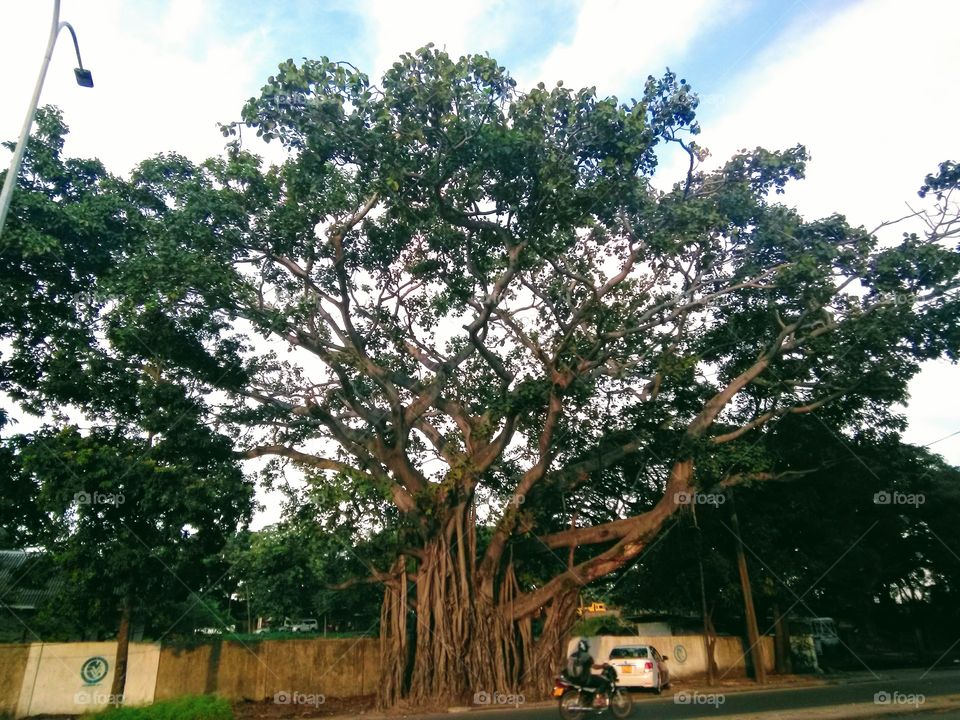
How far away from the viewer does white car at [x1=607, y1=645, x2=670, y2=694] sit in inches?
838

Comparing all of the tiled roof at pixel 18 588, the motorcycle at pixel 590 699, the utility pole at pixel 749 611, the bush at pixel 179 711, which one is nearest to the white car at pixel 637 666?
the utility pole at pixel 749 611

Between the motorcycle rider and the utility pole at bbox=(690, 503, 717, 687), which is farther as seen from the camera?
the utility pole at bbox=(690, 503, 717, 687)

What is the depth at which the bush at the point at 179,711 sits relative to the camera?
11.1 m

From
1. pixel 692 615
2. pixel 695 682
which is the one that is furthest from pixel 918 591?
pixel 695 682

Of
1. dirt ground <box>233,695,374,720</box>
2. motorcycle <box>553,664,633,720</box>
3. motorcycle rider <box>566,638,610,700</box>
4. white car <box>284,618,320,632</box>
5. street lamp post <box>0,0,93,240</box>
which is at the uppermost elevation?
street lamp post <box>0,0,93,240</box>

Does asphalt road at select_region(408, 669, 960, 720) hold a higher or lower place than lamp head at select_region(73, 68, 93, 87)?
lower

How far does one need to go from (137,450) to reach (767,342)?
15.8 metres

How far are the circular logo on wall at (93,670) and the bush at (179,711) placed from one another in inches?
228

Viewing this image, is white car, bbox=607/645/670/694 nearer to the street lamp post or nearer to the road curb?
the road curb

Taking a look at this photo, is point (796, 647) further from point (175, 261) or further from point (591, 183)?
point (175, 261)

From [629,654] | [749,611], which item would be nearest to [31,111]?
[629,654]

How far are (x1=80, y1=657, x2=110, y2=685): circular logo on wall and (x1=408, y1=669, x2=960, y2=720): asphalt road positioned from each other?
24.2 feet

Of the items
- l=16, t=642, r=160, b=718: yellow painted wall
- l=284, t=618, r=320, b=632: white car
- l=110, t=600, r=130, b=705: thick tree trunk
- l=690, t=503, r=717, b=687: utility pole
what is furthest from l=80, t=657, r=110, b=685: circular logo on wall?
l=284, t=618, r=320, b=632: white car

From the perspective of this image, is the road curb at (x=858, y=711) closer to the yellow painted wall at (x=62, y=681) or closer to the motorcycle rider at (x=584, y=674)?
the motorcycle rider at (x=584, y=674)
